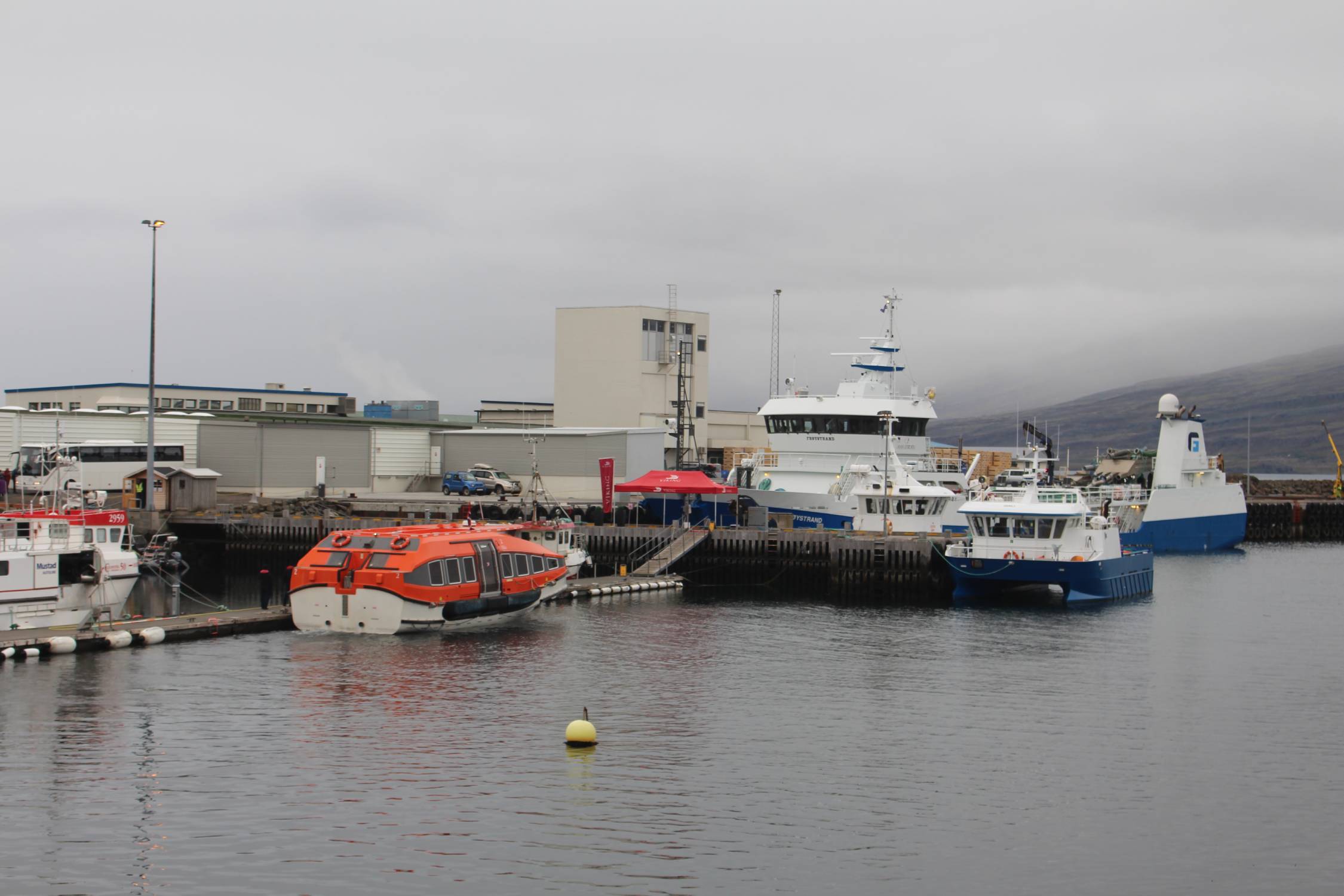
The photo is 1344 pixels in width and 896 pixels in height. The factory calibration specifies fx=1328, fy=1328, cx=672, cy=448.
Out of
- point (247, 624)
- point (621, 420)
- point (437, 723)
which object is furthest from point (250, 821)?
point (621, 420)

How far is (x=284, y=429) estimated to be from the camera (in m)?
77.9

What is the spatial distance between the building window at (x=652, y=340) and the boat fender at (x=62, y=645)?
2448 inches

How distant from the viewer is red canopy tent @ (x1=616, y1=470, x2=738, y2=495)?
206ft

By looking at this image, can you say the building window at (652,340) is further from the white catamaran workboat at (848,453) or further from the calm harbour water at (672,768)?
the calm harbour water at (672,768)

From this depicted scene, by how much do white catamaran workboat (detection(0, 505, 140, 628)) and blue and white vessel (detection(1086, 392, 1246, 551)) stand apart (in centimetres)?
5960

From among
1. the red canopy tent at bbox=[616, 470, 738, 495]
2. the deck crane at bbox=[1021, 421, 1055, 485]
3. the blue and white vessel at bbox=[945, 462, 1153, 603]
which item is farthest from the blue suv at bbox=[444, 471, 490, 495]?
the blue and white vessel at bbox=[945, 462, 1153, 603]

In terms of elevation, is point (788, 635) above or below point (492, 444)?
below

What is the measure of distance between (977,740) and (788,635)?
14936 millimetres

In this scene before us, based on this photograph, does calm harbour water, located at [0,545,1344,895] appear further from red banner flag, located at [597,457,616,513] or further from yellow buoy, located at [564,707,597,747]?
red banner flag, located at [597,457,616,513]

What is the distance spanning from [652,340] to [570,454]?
17921 mm

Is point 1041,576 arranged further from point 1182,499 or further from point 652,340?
point 652,340

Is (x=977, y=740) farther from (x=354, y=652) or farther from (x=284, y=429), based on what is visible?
(x=284, y=429)

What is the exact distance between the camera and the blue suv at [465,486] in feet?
261

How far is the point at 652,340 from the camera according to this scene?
95375 millimetres
